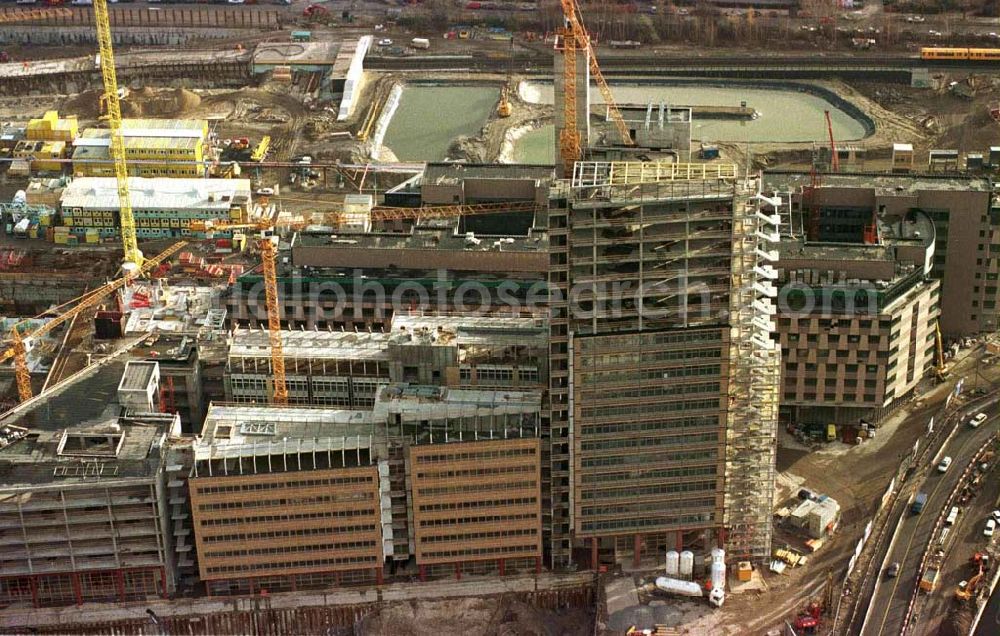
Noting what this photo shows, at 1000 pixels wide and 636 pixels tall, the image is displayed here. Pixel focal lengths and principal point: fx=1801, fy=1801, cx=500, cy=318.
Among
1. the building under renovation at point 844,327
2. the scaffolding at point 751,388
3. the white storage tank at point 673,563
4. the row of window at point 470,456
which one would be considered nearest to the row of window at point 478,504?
the row of window at point 470,456

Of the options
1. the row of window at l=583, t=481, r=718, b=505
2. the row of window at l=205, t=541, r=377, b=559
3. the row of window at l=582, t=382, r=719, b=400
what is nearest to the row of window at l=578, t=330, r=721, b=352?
the row of window at l=582, t=382, r=719, b=400

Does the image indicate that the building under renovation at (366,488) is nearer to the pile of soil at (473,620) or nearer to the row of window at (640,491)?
the pile of soil at (473,620)

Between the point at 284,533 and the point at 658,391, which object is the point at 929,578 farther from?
the point at 284,533

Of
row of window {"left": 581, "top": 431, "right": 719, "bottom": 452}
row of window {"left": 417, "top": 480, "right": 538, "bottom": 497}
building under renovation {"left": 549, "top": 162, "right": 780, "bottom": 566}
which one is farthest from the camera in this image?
row of window {"left": 581, "top": 431, "right": 719, "bottom": 452}

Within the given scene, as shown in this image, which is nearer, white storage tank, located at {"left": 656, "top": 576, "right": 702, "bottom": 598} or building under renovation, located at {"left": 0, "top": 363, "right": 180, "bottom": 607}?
building under renovation, located at {"left": 0, "top": 363, "right": 180, "bottom": 607}

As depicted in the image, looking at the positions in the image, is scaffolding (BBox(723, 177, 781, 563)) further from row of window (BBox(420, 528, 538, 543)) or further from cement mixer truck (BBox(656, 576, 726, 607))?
row of window (BBox(420, 528, 538, 543))

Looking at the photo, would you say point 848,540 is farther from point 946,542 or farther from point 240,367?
point 240,367
